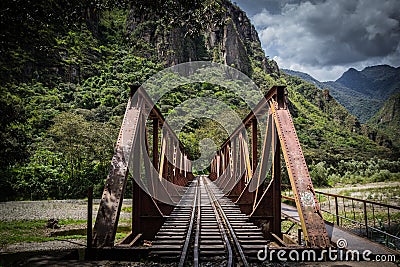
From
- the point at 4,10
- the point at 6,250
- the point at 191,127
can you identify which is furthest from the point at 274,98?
the point at 191,127

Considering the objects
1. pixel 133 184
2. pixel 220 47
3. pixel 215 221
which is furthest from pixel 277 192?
pixel 220 47

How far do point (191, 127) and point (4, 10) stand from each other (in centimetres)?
5769

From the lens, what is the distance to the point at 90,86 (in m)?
61.6

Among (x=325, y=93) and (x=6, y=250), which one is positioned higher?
(x=325, y=93)

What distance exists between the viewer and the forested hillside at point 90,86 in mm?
6289

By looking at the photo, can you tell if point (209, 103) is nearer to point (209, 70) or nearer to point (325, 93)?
point (209, 70)

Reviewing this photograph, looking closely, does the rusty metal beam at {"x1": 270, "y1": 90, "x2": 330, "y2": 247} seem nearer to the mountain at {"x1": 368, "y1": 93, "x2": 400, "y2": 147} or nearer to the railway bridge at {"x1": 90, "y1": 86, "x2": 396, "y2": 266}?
the railway bridge at {"x1": 90, "y1": 86, "x2": 396, "y2": 266}

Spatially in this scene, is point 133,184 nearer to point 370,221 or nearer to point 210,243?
point 210,243

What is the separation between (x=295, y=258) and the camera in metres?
4.14

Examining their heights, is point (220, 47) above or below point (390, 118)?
above

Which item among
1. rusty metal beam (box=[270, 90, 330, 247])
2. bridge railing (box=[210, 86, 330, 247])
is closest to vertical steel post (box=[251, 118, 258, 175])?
bridge railing (box=[210, 86, 330, 247])

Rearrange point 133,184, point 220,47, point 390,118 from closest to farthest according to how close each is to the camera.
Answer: point 133,184, point 220,47, point 390,118

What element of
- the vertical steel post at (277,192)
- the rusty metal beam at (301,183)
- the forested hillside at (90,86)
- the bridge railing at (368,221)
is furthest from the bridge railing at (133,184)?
the bridge railing at (368,221)

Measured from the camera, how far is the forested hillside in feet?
20.6
